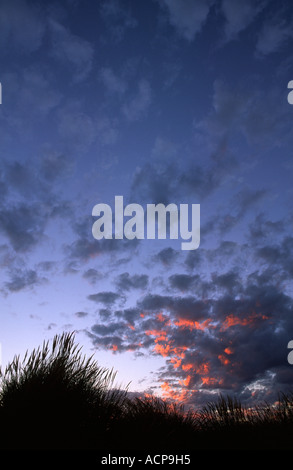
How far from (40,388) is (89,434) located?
148 centimetres

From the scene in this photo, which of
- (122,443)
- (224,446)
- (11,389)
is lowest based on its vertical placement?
(224,446)

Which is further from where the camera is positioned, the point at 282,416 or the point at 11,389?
the point at 282,416

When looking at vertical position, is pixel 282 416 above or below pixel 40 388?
below

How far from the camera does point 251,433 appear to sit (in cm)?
1215

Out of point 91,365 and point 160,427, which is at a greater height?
point 91,365

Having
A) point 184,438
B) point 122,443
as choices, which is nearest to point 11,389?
point 122,443

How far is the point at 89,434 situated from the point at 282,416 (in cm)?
804

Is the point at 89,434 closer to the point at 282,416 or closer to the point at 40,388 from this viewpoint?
the point at 40,388
